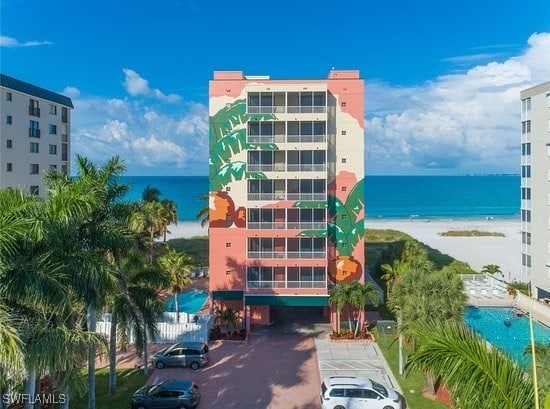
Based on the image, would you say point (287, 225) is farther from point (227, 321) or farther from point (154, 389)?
point (154, 389)

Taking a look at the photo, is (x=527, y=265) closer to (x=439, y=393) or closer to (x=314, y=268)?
(x=314, y=268)

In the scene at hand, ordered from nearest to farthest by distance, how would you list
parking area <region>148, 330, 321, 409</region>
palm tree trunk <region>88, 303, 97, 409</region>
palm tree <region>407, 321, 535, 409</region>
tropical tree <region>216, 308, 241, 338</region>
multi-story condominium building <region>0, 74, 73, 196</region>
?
1. palm tree <region>407, 321, 535, 409</region>
2. palm tree trunk <region>88, 303, 97, 409</region>
3. parking area <region>148, 330, 321, 409</region>
4. tropical tree <region>216, 308, 241, 338</region>
5. multi-story condominium building <region>0, 74, 73, 196</region>

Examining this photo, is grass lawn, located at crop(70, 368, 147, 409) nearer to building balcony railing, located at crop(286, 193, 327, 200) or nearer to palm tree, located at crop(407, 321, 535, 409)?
building balcony railing, located at crop(286, 193, 327, 200)

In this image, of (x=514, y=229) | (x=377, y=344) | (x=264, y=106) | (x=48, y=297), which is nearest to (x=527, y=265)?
(x=377, y=344)

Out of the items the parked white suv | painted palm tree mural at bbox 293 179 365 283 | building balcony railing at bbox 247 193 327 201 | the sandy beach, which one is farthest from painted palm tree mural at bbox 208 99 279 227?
the sandy beach

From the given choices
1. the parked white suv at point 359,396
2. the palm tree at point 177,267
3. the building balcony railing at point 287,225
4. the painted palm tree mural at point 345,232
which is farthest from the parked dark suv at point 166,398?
the painted palm tree mural at point 345,232

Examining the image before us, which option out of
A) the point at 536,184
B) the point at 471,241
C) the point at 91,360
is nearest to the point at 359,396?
the point at 91,360

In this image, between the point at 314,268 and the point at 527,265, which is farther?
the point at 527,265
